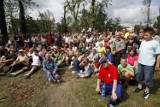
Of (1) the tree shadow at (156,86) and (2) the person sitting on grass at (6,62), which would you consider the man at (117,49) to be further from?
(2) the person sitting on grass at (6,62)

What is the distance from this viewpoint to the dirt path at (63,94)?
7195 millimetres

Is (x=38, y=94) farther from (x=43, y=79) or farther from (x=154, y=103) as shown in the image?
(x=154, y=103)

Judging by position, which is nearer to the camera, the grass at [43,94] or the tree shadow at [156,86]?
the grass at [43,94]

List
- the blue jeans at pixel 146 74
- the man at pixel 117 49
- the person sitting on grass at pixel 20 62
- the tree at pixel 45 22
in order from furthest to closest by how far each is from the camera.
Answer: the tree at pixel 45 22 < the person sitting on grass at pixel 20 62 < the man at pixel 117 49 < the blue jeans at pixel 146 74

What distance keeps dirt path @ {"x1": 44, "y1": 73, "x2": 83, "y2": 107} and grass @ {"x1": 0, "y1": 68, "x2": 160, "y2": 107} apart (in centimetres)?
4

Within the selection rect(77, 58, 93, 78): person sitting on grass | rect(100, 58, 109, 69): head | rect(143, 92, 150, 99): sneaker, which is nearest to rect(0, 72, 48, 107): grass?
rect(77, 58, 93, 78): person sitting on grass

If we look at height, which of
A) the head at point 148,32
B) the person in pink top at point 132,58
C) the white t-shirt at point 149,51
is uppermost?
the head at point 148,32

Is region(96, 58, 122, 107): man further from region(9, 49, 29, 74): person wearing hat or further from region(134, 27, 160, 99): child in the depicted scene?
region(9, 49, 29, 74): person wearing hat

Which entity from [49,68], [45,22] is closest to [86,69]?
[49,68]

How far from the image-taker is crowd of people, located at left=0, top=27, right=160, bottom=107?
21.4ft

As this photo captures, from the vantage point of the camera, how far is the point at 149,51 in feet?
21.1

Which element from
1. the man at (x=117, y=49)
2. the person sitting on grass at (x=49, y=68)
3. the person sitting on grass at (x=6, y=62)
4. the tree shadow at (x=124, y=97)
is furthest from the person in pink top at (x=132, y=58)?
the person sitting on grass at (x=6, y=62)

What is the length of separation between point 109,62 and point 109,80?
46.8 inches

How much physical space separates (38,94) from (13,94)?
1.04 m
